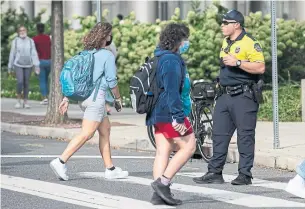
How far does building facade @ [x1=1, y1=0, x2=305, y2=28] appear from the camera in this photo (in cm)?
3381

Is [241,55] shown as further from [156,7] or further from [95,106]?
[156,7]

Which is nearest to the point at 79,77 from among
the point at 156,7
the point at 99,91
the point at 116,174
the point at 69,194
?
the point at 99,91

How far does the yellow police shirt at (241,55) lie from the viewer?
1190 cm

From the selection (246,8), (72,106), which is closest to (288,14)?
(246,8)

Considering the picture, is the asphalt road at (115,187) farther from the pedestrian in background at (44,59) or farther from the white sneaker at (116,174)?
the pedestrian in background at (44,59)

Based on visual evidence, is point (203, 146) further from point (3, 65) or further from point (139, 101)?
point (3, 65)

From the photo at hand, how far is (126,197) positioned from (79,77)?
1.80 m

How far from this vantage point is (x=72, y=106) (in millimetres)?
23281

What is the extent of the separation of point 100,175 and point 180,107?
115 inches

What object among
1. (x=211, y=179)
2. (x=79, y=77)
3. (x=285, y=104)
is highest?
(x=79, y=77)

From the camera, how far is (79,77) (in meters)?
12.3

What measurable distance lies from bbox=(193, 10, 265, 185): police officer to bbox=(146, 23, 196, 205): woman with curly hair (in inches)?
60.3

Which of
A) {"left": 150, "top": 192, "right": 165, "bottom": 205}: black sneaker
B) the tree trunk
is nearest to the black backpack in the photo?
{"left": 150, "top": 192, "right": 165, "bottom": 205}: black sneaker

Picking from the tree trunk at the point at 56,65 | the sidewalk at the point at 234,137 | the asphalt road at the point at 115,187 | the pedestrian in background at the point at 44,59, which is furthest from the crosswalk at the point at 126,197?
the pedestrian in background at the point at 44,59
